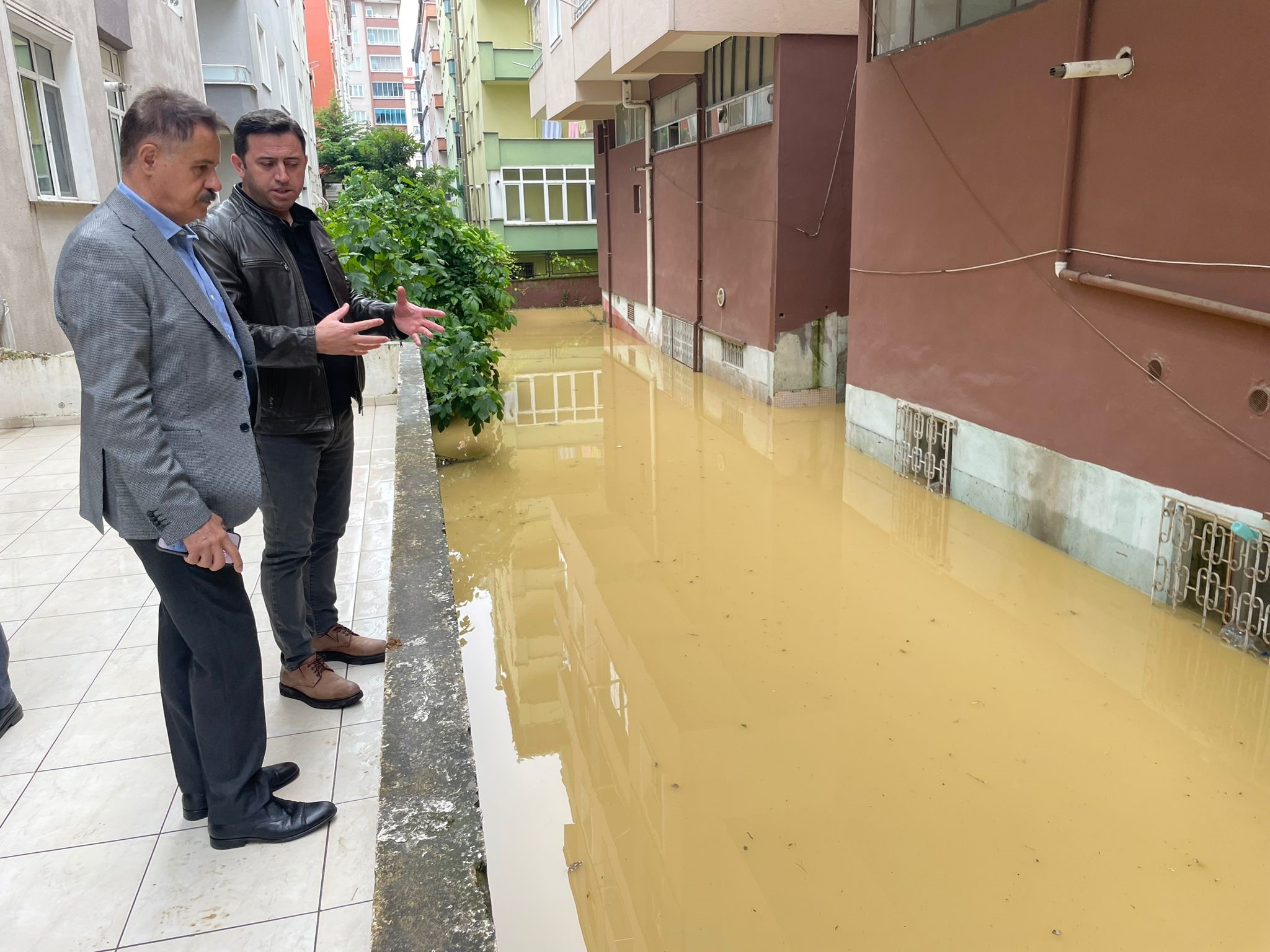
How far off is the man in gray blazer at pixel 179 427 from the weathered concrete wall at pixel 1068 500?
15.8ft

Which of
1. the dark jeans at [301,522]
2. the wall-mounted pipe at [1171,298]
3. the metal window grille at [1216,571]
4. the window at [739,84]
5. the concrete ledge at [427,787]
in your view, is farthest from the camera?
the window at [739,84]

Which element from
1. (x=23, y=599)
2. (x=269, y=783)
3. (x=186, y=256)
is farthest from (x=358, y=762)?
(x=23, y=599)

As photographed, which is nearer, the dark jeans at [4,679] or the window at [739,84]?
the dark jeans at [4,679]

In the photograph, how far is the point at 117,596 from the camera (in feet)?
15.1

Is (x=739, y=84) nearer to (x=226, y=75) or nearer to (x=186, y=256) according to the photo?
(x=226, y=75)

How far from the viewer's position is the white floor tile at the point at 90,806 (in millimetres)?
2842

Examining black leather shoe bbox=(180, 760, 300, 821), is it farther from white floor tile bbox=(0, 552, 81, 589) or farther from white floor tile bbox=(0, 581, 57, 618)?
white floor tile bbox=(0, 552, 81, 589)

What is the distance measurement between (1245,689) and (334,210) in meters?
9.10

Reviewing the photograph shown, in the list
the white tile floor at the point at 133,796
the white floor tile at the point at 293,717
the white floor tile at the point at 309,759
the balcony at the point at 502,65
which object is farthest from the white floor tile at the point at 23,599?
the balcony at the point at 502,65

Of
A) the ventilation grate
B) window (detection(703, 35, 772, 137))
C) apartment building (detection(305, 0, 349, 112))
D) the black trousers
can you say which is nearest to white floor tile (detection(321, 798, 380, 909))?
the black trousers

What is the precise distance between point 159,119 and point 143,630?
8.75ft

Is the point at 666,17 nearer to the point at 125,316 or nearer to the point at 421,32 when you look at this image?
the point at 125,316

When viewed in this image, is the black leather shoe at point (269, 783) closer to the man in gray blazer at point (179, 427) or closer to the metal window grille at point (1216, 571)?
the man in gray blazer at point (179, 427)

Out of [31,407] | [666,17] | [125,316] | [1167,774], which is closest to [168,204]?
[125,316]
